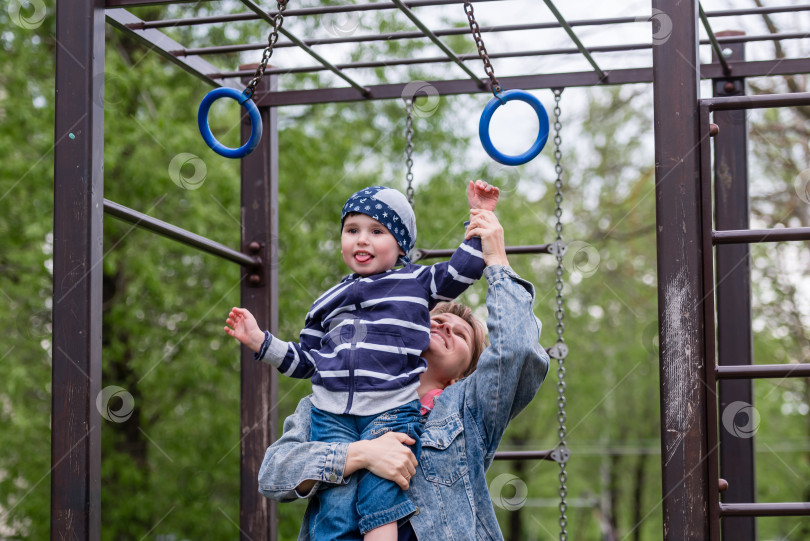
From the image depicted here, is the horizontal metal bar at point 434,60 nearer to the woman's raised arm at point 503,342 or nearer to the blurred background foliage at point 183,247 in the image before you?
the woman's raised arm at point 503,342

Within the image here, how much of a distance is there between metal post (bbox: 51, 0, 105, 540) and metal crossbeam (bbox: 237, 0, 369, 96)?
1.83 ft

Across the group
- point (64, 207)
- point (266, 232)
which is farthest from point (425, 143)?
point (64, 207)

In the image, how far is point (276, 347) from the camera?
2717mm

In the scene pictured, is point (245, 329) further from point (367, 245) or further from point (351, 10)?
point (351, 10)

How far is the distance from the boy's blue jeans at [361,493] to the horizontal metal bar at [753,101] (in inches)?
43.7

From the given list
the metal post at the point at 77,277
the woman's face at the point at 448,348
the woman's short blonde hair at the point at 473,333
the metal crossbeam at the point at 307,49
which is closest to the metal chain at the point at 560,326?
the metal crossbeam at the point at 307,49

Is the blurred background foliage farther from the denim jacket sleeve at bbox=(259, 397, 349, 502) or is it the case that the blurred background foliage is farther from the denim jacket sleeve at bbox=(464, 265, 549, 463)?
the denim jacket sleeve at bbox=(464, 265, 549, 463)

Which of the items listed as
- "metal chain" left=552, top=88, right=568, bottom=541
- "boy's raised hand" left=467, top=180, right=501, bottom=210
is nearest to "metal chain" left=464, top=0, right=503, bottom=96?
"boy's raised hand" left=467, top=180, right=501, bottom=210

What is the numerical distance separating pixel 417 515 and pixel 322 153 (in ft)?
25.6

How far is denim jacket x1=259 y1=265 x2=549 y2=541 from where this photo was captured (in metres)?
2.58

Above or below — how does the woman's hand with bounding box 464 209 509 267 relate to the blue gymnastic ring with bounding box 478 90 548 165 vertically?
below

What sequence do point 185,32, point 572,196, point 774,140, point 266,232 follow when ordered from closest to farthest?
point 266,232, point 185,32, point 774,140, point 572,196

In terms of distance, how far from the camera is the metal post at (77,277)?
8.77 feet

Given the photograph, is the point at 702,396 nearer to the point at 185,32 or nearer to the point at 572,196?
the point at 185,32
